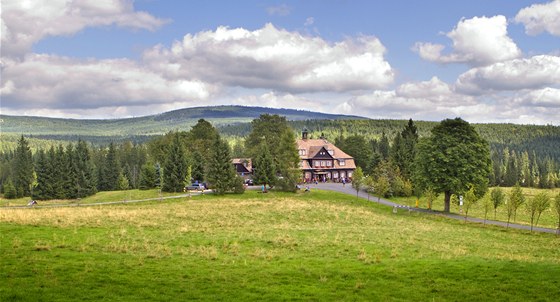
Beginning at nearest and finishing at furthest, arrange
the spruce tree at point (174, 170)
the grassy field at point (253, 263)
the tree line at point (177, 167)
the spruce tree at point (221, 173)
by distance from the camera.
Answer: the grassy field at point (253, 263), the spruce tree at point (221, 173), the tree line at point (177, 167), the spruce tree at point (174, 170)

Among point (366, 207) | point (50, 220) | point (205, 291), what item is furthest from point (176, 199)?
point (205, 291)

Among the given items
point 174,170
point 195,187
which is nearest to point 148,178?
point 195,187

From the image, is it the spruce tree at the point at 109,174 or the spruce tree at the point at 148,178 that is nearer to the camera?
the spruce tree at the point at 148,178

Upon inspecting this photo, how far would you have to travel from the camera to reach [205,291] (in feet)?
59.4

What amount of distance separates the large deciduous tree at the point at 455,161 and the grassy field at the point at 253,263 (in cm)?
1922

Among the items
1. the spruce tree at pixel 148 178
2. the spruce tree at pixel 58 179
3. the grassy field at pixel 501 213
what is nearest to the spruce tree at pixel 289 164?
the grassy field at pixel 501 213

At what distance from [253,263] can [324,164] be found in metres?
92.4

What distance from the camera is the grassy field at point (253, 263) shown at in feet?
59.4

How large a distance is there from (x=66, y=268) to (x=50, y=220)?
19175 millimetres

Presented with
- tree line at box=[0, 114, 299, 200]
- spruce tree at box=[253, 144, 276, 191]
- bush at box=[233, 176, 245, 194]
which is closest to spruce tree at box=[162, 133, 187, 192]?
tree line at box=[0, 114, 299, 200]

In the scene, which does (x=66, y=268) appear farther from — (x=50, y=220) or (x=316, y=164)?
(x=316, y=164)

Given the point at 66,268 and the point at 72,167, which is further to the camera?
the point at 72,167

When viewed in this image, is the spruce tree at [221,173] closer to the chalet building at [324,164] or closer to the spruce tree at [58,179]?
the spruce tree at [58,179]

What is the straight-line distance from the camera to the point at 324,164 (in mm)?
115125
